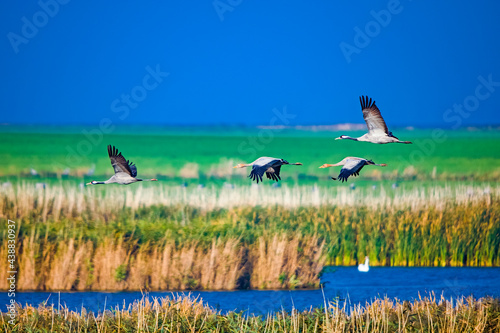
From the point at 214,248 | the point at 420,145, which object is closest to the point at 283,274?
the point at 214,248

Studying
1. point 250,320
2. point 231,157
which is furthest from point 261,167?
point 231,157

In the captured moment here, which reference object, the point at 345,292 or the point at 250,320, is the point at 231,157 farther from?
the point at 250,320

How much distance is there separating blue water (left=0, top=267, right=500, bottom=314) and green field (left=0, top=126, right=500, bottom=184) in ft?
125

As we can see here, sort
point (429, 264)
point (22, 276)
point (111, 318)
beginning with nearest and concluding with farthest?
point (111, 318) < point (22, 276) < point (429, 264)

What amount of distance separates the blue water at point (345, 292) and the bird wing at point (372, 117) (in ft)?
25.4

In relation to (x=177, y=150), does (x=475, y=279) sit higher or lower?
lower

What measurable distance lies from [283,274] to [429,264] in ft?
18.3

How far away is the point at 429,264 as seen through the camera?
25.7 meters

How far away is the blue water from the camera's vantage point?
810 inches

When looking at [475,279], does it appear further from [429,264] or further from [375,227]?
[375,227]

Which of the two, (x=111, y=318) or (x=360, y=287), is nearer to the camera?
(x=111, y=318)

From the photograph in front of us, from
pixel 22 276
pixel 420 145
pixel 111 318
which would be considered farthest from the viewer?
pixel 420 145
